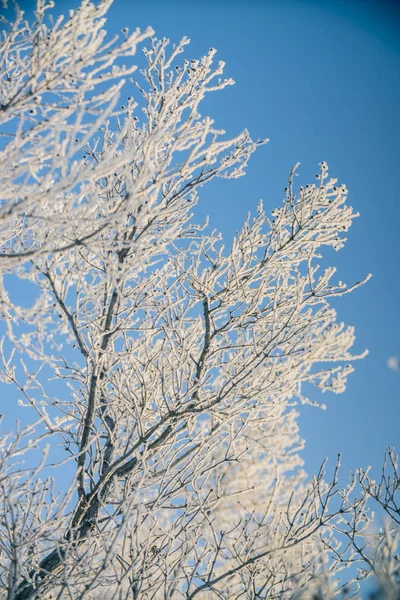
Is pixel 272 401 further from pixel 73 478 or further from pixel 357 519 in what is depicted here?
pixel 73 478

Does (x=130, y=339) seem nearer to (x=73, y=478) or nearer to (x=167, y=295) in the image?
(x=167, y=295)

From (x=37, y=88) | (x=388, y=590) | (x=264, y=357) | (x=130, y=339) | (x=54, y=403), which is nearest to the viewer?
(x=388, y=590)

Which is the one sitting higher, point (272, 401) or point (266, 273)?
point (266, 273)

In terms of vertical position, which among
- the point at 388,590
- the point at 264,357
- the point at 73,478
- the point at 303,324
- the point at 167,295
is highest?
the point at 167,295

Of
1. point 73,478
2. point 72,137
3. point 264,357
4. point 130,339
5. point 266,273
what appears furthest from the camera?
point 130,339

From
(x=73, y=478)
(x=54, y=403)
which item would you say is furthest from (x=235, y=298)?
(x=73, y=478)

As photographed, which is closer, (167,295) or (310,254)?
(167,295)

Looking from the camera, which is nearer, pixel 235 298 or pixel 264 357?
pixel 264 357

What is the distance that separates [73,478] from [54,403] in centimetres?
148

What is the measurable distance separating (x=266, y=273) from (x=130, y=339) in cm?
152

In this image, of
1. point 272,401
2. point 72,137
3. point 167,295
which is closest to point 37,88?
point 72,137

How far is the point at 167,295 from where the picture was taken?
11.8 feet

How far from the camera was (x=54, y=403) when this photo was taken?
3781 mm

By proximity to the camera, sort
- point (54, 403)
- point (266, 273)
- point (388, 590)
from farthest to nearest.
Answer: point (266, 273) < point (54, 403) < point (388, 590)
